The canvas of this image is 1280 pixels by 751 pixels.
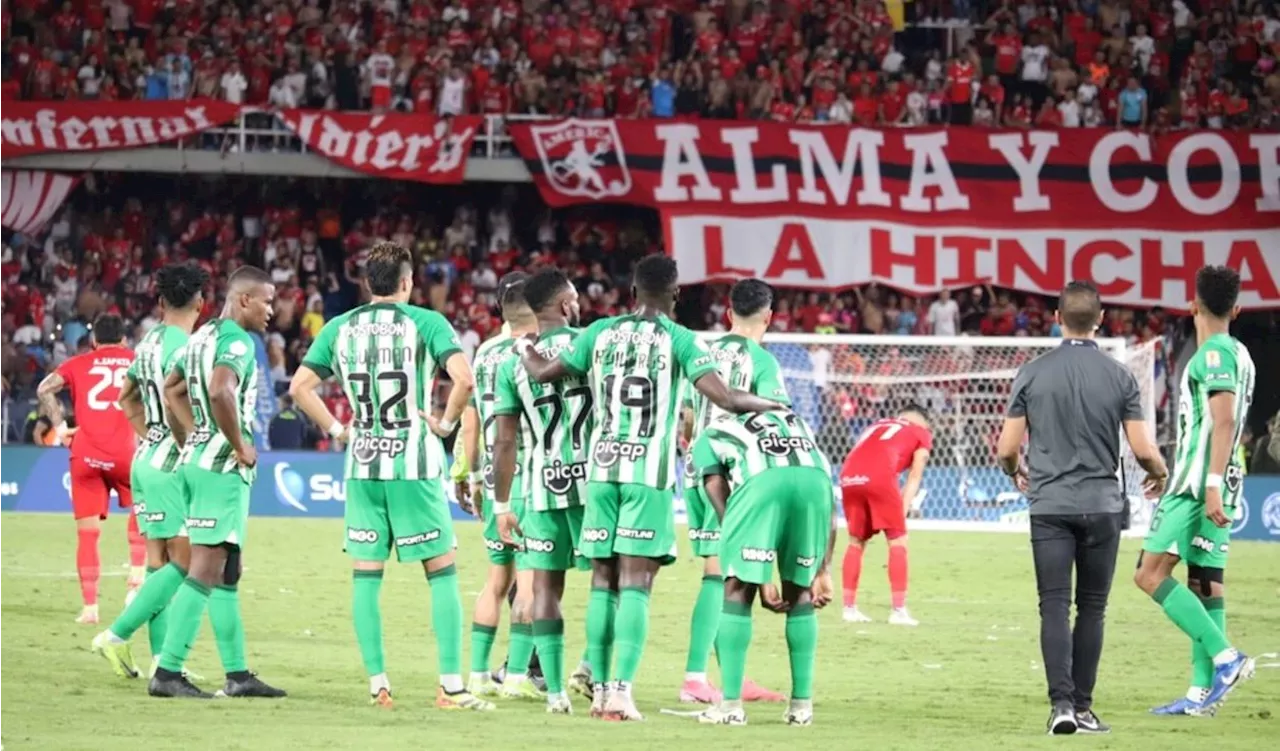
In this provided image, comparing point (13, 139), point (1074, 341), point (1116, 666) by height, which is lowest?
point (1116, 666)

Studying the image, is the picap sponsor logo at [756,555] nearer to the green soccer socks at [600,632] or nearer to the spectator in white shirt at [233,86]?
the green soccer socks at [600,632]

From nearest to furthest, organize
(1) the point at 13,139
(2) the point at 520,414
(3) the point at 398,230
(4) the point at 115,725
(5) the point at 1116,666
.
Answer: (4) the point at 115,725 < (2) the point at 520,414 < (5) the point at 1116,666 < (1) the point at 13,139 < (3) the point at 398,230

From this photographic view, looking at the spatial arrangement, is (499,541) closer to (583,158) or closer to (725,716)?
(725,716)

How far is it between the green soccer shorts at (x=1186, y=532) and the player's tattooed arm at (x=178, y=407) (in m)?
5.02

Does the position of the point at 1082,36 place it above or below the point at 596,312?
above

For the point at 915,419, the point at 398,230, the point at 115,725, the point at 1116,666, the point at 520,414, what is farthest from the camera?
the point at 398,230

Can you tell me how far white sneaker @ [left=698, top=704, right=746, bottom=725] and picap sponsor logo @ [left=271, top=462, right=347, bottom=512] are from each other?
18.0m

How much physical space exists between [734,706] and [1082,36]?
93.1 ft

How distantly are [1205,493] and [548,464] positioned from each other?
3.37 m

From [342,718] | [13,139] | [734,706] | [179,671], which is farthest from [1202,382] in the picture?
[13,139]

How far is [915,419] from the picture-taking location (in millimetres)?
16766

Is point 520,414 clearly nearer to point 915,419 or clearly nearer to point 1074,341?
point 1074,341

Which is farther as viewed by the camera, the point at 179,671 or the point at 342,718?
the point at 179,671

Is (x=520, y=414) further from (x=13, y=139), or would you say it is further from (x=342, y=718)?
(x=13, y=139)
